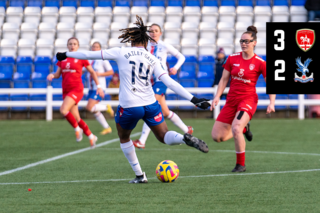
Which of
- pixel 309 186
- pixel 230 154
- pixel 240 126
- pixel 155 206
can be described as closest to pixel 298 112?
pixel 230 154

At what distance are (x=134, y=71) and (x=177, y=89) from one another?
2.06ft

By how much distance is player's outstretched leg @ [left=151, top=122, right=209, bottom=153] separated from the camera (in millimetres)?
5590

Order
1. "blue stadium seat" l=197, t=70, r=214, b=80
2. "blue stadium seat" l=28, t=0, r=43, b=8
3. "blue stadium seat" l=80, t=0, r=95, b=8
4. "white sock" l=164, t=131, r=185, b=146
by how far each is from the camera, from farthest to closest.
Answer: "blue stadium seat" l=28, t=0, r=43, b=8, "blue stadium seat" l=80, t=0, r=95, b=8, "blue stadium seat" l=197, t=70, r=214, b=80, "white sock" l=164, t=131, r=185, b=146

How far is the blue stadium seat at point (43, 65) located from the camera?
2055 centimetres

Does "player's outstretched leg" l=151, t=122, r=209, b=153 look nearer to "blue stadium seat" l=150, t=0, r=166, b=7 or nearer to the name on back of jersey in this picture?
the name on back of jersey

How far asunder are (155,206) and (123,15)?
18724 mm

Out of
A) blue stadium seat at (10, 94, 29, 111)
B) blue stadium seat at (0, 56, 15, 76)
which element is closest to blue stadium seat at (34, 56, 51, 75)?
blue stadium seat at (0, 56, 15, 76)

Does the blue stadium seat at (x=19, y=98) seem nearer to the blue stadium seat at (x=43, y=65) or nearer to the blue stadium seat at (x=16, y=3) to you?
the blue stadium seat at (x=43, y=65)

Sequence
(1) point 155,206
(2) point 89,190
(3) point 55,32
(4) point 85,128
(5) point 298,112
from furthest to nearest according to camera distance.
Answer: (3) point 55,32
(5) point 298,112
(4) point 85,128
(2) point 89,190
(1) point 155,206

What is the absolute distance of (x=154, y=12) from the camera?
22.9 m

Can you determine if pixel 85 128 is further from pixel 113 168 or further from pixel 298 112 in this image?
pixel 298 112

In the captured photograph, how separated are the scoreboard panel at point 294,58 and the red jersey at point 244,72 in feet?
40.2

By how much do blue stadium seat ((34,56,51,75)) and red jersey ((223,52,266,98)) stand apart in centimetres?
1390

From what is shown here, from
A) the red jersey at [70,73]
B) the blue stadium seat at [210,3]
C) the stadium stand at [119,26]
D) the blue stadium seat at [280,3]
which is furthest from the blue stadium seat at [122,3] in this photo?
the red jersey at [70,73]
